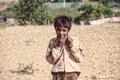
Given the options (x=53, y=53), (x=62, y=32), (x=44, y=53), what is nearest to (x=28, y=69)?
(x=44, y=53)

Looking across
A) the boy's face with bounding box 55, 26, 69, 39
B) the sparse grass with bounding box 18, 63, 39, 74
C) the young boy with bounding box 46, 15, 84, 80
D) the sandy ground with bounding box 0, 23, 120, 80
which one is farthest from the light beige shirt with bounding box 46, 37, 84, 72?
the sparse grass with bounding box 18, 63, 39, 74

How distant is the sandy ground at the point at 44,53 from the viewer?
254 inches

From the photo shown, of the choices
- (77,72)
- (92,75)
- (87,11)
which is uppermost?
(77,72)

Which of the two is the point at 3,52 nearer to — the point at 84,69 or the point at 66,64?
the point at 84,69

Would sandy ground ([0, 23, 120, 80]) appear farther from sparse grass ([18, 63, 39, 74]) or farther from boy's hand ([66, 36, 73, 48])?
boy's hand ([66, 36, 73, 48])

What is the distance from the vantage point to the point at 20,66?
6.85 m

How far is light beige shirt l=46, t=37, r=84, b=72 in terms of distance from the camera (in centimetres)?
308

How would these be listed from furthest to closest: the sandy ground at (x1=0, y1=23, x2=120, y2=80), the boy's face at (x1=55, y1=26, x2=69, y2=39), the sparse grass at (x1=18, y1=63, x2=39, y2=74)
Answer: the sparse grass at (x1=18, y1=63, x2=39, y2=74)
the sandy ground at (x1=0, y1=23, x2=120, y2=80)
the boy's face at (x1=55, y1=26, x2=69, y2=39)

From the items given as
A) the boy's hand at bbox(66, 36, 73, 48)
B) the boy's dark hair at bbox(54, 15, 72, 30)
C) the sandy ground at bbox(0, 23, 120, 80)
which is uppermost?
the boy's dark hair at bbox(54, 15, 72, 30)

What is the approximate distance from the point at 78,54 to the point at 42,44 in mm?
7399

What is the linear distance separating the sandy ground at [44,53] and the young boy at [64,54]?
3.05 m

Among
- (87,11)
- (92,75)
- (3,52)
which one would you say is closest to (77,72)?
(92,75)

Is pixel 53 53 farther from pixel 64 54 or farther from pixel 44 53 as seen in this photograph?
pixel 44 53

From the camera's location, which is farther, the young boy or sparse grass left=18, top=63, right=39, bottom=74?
sparse grass left=18, top=63, right=39, bottom=74
